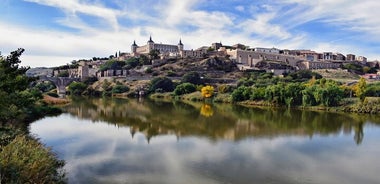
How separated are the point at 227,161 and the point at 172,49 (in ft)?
299

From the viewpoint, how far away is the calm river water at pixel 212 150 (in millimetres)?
11461

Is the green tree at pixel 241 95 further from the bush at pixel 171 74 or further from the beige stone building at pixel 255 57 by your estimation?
the beige stone building at pixel 255 57

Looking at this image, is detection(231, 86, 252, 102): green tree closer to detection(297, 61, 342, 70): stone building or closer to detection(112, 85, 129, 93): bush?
detection(112, 85, 129, 93): bush

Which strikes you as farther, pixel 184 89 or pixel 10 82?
pixel 184 89

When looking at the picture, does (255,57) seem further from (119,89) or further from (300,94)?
(300,94)

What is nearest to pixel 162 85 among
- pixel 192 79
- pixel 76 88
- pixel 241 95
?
pixel 192 79

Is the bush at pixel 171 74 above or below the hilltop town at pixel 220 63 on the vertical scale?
below

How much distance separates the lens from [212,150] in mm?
15312

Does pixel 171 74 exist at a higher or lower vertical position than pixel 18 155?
higher

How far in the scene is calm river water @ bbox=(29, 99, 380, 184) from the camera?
11.5m

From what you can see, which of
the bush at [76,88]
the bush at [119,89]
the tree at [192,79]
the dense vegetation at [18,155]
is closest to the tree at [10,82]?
the dense vegetation at [18,155]

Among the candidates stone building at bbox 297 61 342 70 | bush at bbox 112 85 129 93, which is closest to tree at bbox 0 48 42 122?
bush at bbox 112 85 129 93

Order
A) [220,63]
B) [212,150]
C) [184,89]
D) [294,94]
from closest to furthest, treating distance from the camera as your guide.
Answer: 1. [212,150]
2. [294,94]
3. [184,89]
4. [220,63]

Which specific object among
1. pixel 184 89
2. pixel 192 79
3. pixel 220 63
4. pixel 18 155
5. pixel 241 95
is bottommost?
pixel 18 155
